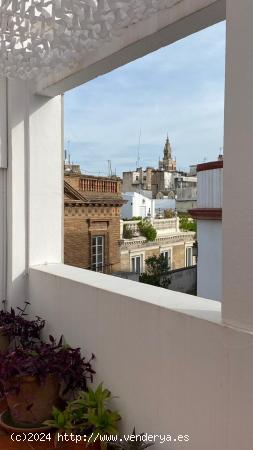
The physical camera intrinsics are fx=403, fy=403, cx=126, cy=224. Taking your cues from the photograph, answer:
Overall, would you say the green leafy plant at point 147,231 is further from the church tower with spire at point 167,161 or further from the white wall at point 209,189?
the church tower with spire at point 167,161

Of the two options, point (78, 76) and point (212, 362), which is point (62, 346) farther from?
point (78, 76)

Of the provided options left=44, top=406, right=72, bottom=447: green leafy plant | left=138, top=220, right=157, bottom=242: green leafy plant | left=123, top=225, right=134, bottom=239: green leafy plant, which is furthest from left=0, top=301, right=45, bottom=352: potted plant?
left=138, top=220, right=157, bottom=242: green leafy plant

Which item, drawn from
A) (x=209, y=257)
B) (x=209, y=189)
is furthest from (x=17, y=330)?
(x=209, y=189)

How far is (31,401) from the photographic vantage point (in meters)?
2.04

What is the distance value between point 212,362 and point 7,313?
6.15 ft

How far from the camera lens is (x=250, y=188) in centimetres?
127

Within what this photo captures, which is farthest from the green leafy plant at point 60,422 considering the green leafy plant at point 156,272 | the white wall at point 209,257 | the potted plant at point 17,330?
the green leafy plant at point 156,272

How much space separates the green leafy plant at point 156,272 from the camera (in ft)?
48.2

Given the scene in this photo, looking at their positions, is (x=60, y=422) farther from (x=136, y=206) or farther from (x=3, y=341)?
(x=136, y=206)

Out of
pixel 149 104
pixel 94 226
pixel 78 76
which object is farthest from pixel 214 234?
pixel 149 104

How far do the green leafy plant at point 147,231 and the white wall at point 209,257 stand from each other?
1100cm

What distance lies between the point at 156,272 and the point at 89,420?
1379cm

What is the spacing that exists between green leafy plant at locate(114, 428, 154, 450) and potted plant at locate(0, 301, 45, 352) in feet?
3.52

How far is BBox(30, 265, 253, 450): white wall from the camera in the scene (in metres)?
1.35
